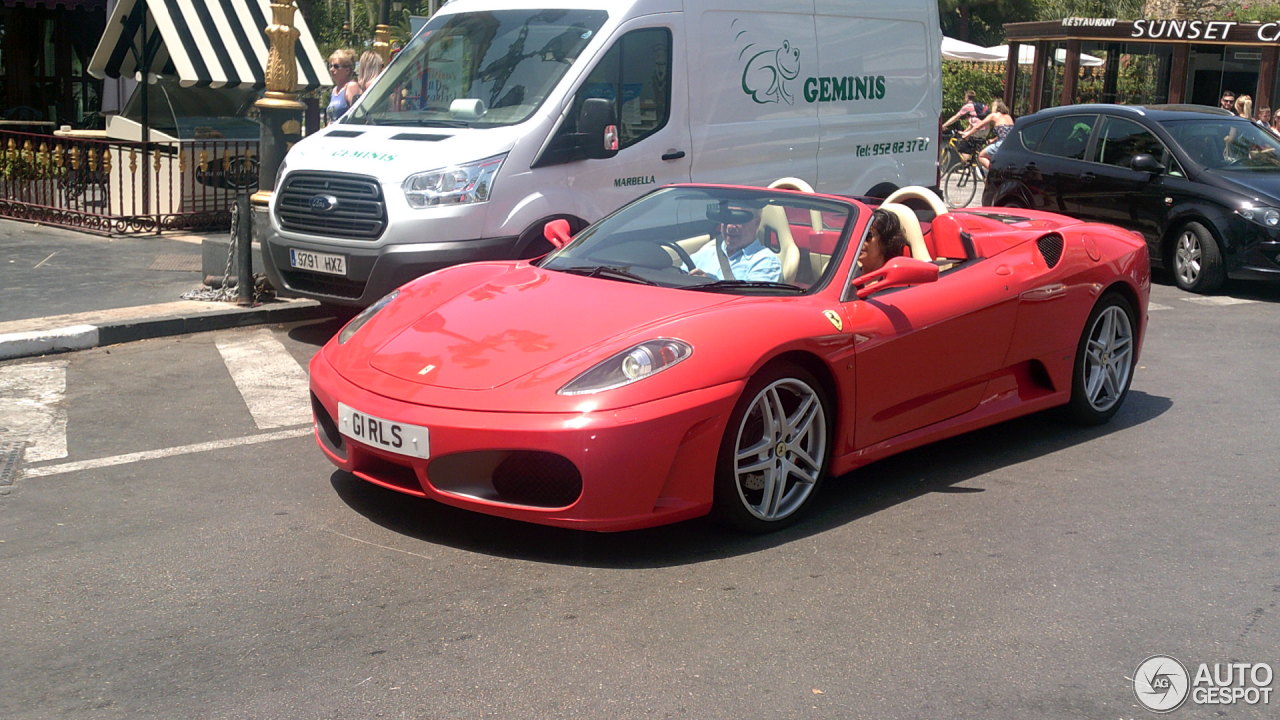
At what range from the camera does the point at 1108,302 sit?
6719 mm

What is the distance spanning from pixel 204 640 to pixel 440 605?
2.30ft

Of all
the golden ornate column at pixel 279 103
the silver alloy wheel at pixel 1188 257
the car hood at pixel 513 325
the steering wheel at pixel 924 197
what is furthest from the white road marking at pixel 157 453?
the silver alloy wheel at pixel 1188 257

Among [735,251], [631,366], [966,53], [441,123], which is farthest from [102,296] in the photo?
[966,53]

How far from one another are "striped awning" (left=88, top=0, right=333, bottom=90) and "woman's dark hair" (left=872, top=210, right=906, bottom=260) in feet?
34.4

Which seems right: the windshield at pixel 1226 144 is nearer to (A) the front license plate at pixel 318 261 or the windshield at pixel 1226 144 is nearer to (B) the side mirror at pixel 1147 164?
(B) the side mirror at pixel 1147 164

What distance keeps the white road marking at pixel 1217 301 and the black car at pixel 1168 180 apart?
7.0 inches

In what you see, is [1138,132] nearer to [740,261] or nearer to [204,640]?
[740,261]

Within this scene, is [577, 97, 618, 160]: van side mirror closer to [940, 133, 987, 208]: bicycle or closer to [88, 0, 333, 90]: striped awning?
[88, 0, 333, 90]: striped awning

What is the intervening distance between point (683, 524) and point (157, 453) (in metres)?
2.42

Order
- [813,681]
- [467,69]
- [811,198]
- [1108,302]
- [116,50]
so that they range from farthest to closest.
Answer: [116,50] < [467,69] < [1108,302] < [811,198] < [813,681]

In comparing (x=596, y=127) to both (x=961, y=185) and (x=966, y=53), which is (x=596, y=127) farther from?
(x=966, y=53)

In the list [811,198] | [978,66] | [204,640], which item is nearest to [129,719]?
[204,640]

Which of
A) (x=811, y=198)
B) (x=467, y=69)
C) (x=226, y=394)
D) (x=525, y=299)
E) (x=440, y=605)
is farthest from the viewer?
(x=467, y=69)

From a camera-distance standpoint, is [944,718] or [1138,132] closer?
[944,718]
